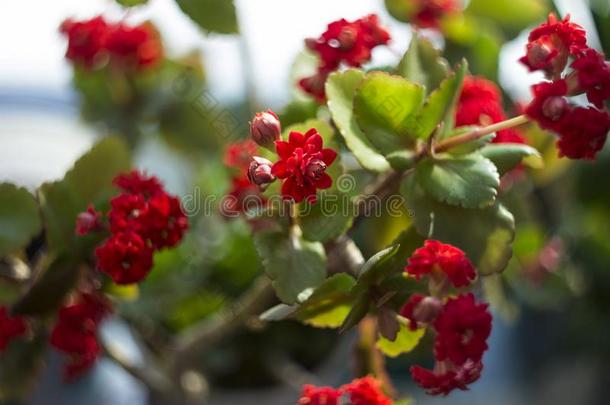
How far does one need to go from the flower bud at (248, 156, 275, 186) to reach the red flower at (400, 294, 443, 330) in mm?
86

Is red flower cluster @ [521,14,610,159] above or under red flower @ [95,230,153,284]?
above

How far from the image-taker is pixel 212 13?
452 mm

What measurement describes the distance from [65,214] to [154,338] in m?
0.23

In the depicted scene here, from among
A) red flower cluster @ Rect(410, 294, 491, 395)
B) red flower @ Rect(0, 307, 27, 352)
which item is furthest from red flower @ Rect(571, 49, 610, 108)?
red flower @ Rect(0, 307, 27, 352)

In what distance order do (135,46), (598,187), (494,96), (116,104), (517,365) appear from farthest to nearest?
(517,365) → (598,187) → (116,104) → (135,46) → (494,96)

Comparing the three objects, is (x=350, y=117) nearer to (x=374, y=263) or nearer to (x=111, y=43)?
(x=374, y=263)

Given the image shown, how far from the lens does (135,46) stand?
68 cm

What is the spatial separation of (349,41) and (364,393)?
175mm

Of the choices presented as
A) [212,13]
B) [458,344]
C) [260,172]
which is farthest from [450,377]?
[212,13]

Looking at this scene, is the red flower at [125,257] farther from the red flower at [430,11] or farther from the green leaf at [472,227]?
A: the red flower at [430,11]

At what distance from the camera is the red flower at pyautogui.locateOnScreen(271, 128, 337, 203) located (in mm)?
354

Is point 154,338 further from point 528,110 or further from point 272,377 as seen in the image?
point 528,110

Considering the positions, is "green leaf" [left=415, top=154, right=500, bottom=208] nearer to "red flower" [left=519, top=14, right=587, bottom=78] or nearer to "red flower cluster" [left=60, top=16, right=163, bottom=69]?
"red flower" [left=519, top=14, right=587, bottom=78]

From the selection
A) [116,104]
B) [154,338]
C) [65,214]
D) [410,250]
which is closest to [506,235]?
[410,250]
